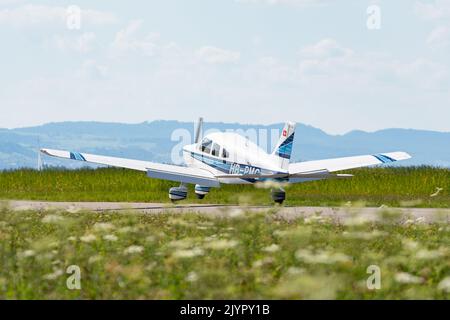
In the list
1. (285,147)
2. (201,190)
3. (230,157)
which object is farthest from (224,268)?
(201,190)

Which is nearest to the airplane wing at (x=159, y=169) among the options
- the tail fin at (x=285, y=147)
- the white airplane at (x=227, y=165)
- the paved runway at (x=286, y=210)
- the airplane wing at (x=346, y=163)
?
the white airplane at (x=227, y=165)

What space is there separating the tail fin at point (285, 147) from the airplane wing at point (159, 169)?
293 cm

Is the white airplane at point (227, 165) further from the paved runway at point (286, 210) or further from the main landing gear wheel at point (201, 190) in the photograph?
the paved runway at point (286, 210)

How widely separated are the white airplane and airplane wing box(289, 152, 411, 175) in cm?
11

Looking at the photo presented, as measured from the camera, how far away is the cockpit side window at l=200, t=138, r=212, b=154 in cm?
3372

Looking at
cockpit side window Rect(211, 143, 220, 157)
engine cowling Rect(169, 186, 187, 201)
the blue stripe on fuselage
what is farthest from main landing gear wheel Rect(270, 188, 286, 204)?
engine cowling Rect(169, 186, 187, 201)

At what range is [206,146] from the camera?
33.9 m

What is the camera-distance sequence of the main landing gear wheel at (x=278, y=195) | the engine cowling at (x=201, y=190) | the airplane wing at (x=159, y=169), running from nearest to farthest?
the main landing gear wheel at (x=278, y=195)
the airplane wing at (x=159, y=169)
the engine cowling at (x=201, y=190)

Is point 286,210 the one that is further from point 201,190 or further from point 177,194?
point 201,190

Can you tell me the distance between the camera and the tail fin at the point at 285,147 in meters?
29.9

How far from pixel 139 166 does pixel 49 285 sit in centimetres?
2187

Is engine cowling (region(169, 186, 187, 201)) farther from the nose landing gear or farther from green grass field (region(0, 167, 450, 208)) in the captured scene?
green grass field (region(0, 167, 450, 208))
